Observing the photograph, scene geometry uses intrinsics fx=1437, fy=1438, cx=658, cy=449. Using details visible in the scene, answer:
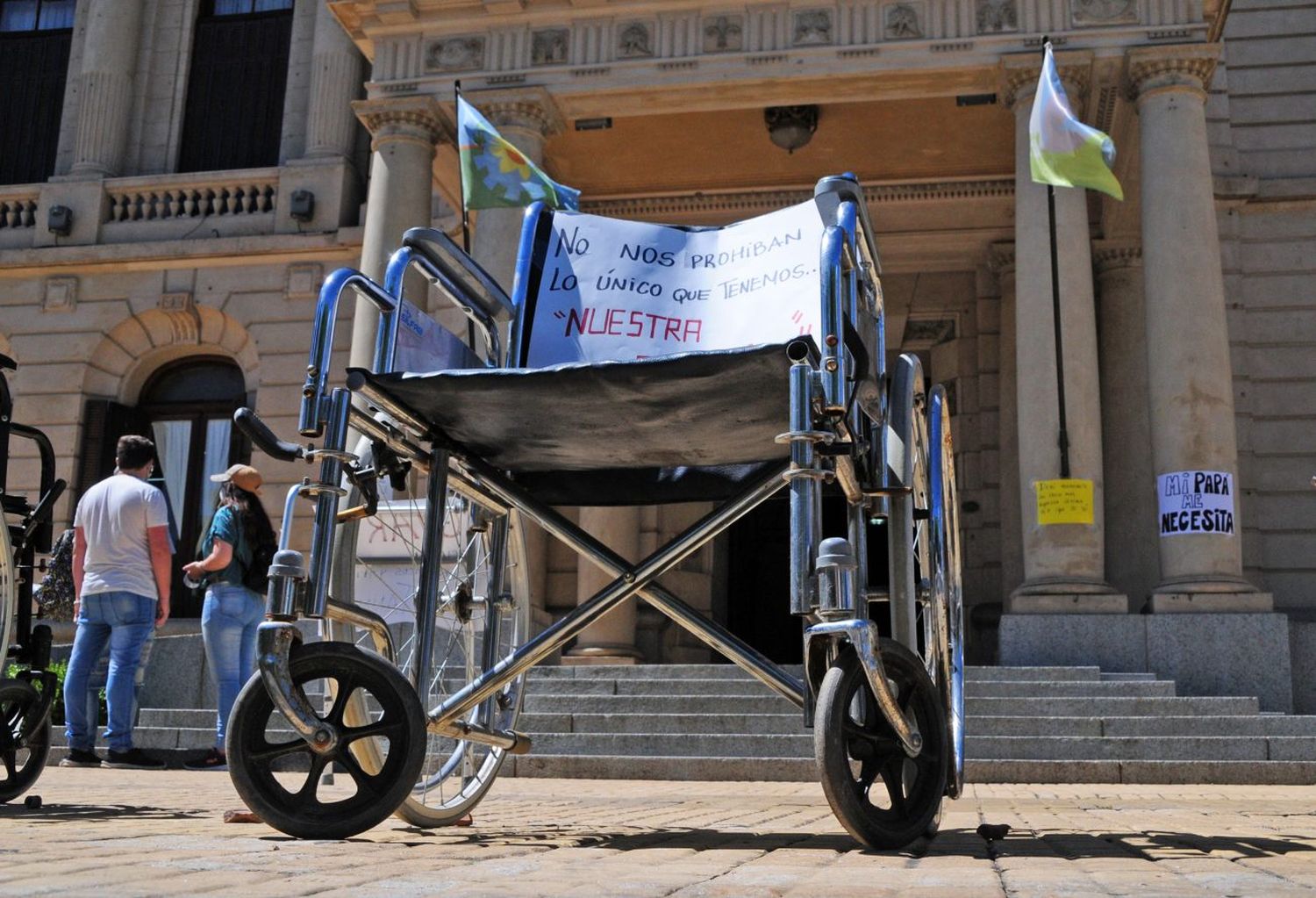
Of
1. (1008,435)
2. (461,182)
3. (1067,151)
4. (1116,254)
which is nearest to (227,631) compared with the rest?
(461,182)

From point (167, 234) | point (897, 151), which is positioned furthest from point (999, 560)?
point (167, 234)

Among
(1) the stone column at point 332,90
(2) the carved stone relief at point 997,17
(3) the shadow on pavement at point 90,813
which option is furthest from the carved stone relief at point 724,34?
(3) the shadow on pavement at point 90,813

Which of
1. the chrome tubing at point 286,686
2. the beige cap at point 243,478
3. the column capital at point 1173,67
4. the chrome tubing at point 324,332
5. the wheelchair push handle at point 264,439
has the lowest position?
the chrome tubing at point 286,686

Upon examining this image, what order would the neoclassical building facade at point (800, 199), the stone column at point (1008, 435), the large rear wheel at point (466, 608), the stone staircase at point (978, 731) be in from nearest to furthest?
1. the large rear wheel at point (466, 608)
2. the stone staircase at point (978, 731)
3. the neoclassical building facade at point (800, 199)
4. the stone column at point (1008, 435)

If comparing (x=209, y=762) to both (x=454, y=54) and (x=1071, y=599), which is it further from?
(x=454, y=54)

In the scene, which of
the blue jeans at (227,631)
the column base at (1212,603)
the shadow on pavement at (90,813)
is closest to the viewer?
the shadow on pavement at (90,813)

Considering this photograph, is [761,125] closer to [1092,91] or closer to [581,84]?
[581,84]

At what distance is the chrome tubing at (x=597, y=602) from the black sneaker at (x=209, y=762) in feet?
18.2

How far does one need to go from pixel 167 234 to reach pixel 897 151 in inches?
418

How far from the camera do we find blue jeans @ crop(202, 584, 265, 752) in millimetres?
8227

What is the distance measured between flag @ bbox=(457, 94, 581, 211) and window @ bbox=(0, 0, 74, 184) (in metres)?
12.5

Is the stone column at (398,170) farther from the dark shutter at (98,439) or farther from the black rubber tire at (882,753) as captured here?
the black rubber tire at (882,753)

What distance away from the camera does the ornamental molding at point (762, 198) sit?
55.6ft

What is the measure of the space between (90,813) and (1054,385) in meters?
10.0
